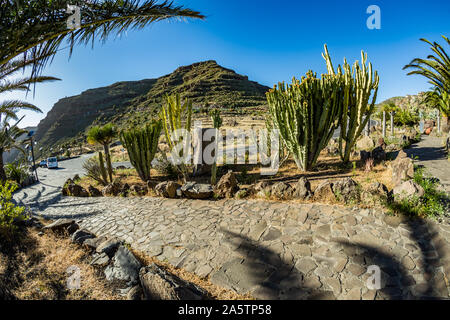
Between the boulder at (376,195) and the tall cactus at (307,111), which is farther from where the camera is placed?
the tall cactus at (307,111)

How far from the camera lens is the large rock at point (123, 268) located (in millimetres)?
2873

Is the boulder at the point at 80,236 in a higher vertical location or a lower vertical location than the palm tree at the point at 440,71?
lower

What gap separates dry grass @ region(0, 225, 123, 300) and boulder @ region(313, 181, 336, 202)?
4.05m

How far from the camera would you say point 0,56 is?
276 centimetres

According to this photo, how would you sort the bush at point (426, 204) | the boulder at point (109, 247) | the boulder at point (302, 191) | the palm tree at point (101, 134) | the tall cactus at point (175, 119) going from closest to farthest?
the bush at point (426, 204) < the boulder at point (109, 247) < the boulder at point (302, 191) < the tall cactus at point (175, 119) < the palm tree at point (101, 134)

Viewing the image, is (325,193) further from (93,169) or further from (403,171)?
(93,169)

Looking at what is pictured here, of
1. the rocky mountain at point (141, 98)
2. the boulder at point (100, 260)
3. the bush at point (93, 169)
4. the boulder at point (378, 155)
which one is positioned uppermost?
the rocky mountain at point (141, 98)

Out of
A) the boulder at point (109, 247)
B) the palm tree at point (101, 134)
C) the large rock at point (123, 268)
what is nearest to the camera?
the large rock at point (123, 268)

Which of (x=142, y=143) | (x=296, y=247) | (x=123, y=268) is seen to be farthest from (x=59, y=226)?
(x=296, y=247)

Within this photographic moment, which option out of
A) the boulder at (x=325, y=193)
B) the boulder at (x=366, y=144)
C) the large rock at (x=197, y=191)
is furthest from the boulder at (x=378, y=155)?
the large rock at (x=197, y=191)

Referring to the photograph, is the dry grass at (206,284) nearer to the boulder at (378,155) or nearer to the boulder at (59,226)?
the boulder at (59,226)

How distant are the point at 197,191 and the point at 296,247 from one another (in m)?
3.11

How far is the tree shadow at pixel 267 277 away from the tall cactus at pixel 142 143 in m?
6.48
